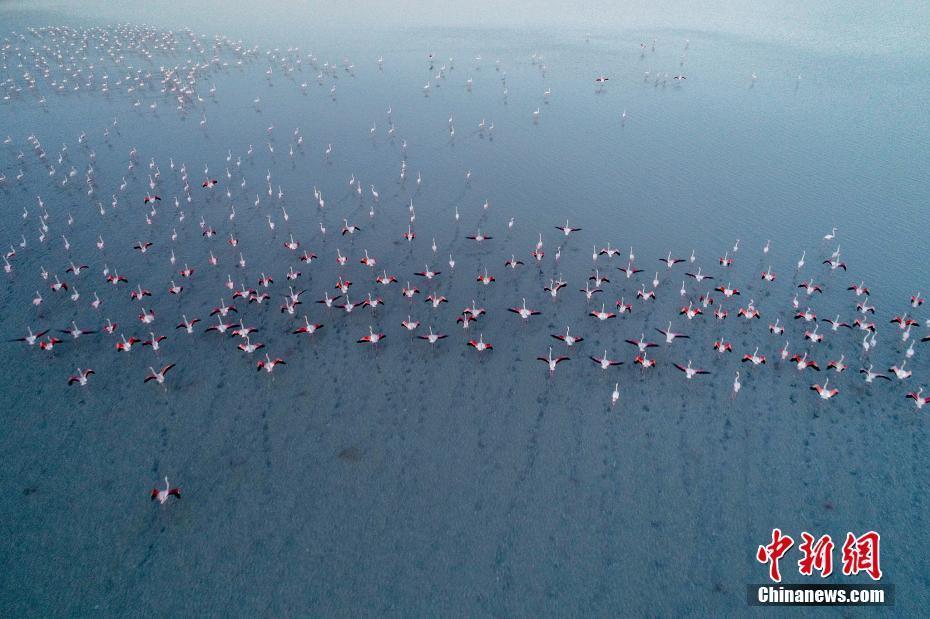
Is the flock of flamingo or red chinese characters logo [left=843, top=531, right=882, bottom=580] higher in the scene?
the flock of flamingo

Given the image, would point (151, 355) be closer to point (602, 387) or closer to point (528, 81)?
point (602, 387)

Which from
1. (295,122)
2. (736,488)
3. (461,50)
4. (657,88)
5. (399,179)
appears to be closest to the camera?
(736,488)

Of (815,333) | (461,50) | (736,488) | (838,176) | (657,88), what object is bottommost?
(736,488)

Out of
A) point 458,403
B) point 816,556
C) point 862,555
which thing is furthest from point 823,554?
point 458,403

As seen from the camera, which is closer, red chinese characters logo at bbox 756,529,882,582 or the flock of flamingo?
red chinese characters logo at bbox 756,529,882,582

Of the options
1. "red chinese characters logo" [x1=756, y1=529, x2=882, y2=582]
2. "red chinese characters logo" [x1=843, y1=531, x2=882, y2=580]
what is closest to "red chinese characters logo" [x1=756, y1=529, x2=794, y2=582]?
"red chinese characters logo" [x1=756, y1=529, x2=882, y2=582]

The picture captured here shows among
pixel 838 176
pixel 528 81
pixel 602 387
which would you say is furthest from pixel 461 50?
pixel 602 387

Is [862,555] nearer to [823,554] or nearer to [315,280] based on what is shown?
[823,554]

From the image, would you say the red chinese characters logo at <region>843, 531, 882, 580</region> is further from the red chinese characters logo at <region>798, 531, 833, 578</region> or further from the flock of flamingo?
the flock of flamingo

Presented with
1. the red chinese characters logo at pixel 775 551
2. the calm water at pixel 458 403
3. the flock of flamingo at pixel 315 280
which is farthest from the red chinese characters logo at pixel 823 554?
the flock of flamingo at pixel 315 280
